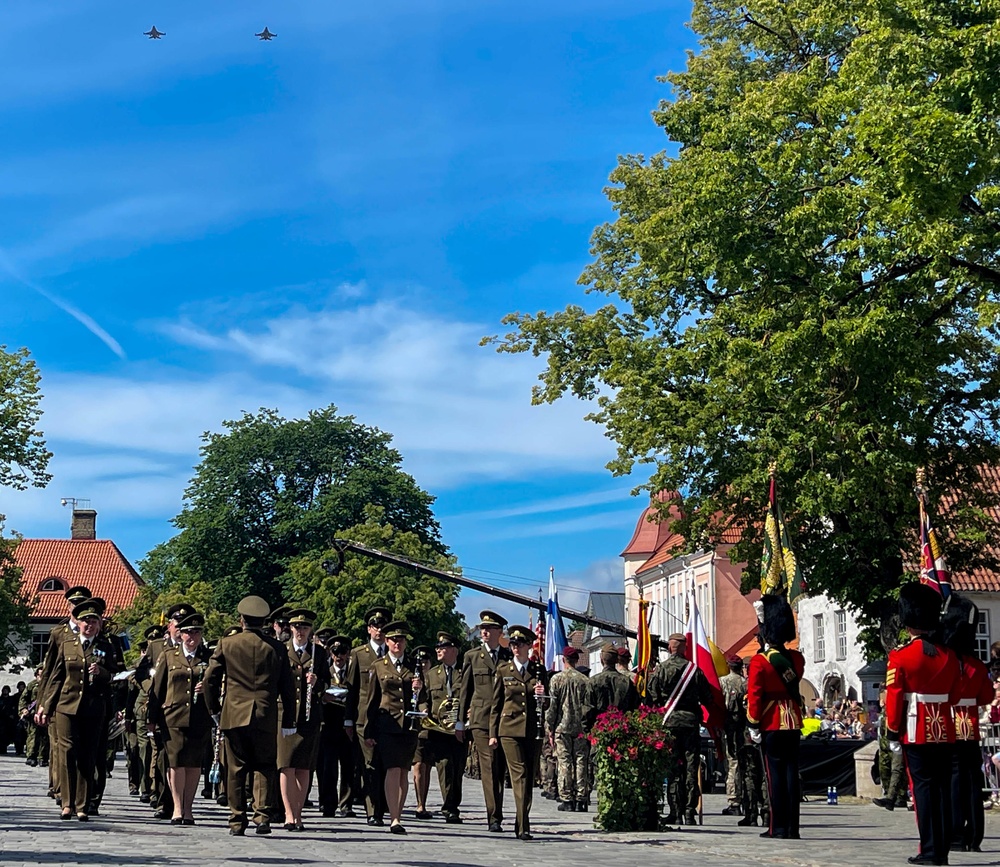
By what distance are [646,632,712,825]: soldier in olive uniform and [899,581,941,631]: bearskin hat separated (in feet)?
19.2

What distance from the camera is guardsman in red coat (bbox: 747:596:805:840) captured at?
47.2 ft

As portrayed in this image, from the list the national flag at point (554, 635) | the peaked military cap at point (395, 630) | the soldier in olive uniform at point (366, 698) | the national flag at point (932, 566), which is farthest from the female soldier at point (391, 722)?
the national flag at point (554, 635)

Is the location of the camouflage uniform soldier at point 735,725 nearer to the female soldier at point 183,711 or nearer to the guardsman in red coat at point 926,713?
the female soldier at point 183,711

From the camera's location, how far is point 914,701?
11961 millimetres

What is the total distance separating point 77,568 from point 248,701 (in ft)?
251

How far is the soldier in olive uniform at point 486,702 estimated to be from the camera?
16.1 metres

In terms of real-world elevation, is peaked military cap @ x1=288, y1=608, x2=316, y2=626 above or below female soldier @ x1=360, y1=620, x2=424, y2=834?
above

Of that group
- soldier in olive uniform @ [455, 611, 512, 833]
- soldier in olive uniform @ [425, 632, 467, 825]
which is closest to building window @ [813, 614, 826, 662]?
soldier in olive uniform @ [425, 632, 467, 825]

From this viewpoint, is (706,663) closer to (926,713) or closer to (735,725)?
(735,725)

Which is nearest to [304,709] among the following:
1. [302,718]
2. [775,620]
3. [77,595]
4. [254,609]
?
[302,718]

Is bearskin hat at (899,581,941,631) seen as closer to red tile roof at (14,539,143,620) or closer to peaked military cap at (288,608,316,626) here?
peaked military cap at (288,608,316,626)

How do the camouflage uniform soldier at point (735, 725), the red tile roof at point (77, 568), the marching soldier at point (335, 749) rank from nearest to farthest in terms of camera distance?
the marching soldier at point (335, 749)
the camouflage uniform soldier at point (735, 725)
the red tile roof at point (77, 568)

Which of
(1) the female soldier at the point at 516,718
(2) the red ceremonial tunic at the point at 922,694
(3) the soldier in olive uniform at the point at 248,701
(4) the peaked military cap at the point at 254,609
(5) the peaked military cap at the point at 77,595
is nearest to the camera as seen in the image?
(2) the red ceremonial tunic at the point at 922,694

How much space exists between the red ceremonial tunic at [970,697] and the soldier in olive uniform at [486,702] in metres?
5.26
